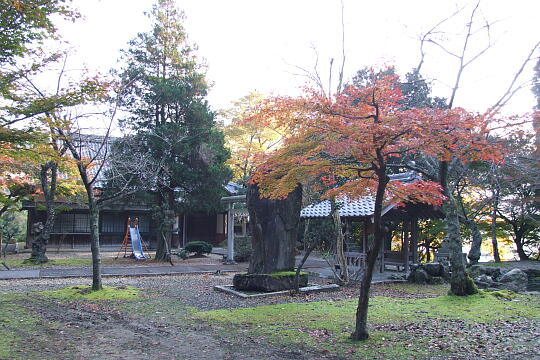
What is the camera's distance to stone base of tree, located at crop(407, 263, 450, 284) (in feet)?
43.3

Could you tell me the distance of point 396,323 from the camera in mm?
7152

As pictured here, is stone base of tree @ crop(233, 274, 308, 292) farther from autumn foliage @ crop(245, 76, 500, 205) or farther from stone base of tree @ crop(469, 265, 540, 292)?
stone base of tree @ crop(469, 265, 540, 292)

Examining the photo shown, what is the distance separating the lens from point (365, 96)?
561cm

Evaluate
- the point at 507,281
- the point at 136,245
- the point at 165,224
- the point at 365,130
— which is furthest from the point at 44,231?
the point at 507,281

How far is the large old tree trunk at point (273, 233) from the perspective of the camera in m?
11.0

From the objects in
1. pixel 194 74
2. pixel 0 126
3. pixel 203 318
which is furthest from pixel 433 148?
pixel 194 74

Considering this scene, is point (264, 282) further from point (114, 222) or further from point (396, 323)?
point (114, 222)

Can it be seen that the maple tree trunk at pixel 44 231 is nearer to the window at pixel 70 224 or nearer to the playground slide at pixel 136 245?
the playground slide at pixel 136 245

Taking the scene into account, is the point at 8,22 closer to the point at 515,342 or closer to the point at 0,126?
the point at 0,126

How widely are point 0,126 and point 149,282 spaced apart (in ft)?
23.0

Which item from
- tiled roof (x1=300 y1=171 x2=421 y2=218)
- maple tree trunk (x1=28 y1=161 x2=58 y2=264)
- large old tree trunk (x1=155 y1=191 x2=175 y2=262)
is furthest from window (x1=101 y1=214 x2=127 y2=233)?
tiled roof (x1=300 y1=171 x2=421 y2=218)

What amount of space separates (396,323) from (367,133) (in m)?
3.58

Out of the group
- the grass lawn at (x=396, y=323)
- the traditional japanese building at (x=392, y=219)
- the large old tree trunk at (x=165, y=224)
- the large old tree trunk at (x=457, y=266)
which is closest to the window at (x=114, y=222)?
the large old tree trunk at (x=165, y=224)

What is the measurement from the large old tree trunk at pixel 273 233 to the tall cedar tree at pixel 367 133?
440cm
